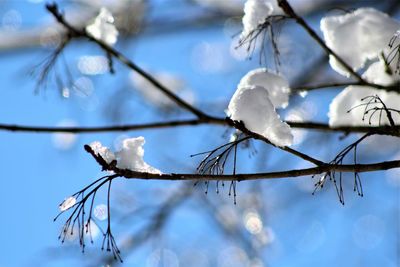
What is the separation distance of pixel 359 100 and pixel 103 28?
828 mm

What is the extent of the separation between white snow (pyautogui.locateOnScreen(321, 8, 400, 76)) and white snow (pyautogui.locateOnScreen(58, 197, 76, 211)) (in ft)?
2.46

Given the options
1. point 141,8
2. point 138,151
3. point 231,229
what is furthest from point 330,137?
point 138,151

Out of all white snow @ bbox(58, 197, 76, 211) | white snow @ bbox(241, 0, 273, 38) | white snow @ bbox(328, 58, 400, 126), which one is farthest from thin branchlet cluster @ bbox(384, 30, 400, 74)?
white snow @ bbox(58, 197, 76, 211)

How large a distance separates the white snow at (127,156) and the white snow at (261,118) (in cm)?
22

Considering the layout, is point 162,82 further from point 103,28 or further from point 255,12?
point 255,12

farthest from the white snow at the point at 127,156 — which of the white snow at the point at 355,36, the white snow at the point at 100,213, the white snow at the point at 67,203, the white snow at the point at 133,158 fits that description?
the white snow at the point at 355,36

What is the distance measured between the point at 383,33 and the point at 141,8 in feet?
8.36

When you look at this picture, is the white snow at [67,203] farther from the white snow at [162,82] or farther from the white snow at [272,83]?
the white snow at [162,82]

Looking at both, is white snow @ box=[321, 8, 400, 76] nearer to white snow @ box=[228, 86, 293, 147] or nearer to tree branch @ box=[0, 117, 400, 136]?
tree branch @ box=[0, 117, 400, 136]

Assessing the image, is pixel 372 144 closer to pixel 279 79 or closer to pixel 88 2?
pixel 88 2

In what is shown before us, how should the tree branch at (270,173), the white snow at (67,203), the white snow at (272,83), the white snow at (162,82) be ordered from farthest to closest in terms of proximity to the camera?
1. the white snow at (162,82)
2. the white snow at (272,83)
3. the white snow at (67,203)
4. the tree branch at (270,173)

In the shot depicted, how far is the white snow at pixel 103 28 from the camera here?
1667 millimetres

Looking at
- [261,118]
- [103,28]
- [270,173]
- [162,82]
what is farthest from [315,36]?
[162,82]

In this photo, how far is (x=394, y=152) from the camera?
15.7 feet
